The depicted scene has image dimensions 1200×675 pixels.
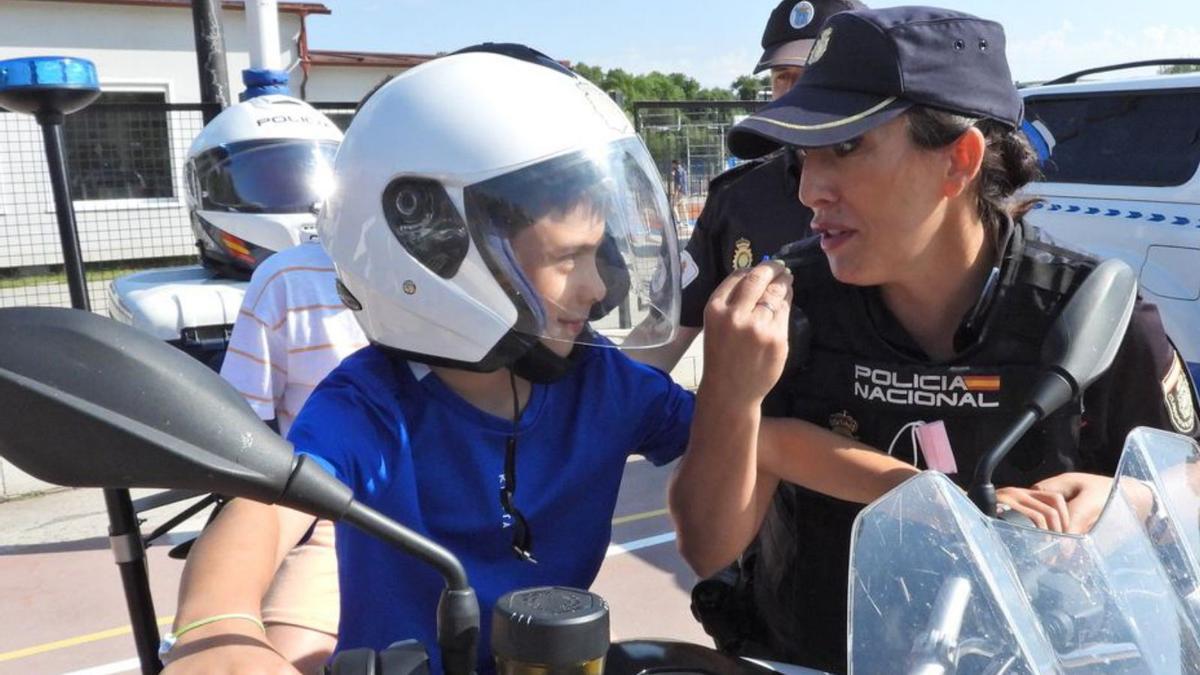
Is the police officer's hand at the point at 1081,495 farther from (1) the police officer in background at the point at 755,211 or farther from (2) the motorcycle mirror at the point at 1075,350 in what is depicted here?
(1) the police officer in background at the point at 755,211

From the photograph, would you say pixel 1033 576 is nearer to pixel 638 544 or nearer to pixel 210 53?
pixel 638 544

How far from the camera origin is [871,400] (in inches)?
65.6

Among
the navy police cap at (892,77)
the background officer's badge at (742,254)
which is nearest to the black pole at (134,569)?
the navy police cap at (892,77)

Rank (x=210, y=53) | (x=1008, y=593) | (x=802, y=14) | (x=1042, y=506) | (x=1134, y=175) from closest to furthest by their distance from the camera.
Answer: (x=1008, y=593) < (x=1042, y=506) < (x=802, y=14) < (x=1134, y=175) < (x=210, y=53)

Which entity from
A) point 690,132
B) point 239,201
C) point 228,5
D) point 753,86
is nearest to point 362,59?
point 228,5

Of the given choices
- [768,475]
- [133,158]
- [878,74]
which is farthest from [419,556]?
[133,158]

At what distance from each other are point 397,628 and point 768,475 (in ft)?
1.92

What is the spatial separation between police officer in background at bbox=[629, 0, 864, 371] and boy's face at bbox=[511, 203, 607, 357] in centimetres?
147

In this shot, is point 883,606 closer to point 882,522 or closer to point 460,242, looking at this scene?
point 882,522

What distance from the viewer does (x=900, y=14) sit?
154 centimetres

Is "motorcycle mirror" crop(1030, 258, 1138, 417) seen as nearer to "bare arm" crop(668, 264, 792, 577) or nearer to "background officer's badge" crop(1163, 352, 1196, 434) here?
"bare arm" crop(668, 264, 792, 577)

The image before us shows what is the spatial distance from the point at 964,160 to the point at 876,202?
156mm

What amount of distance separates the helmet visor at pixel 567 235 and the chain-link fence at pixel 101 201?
6814mm

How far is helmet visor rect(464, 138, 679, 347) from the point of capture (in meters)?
1.42
